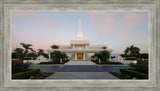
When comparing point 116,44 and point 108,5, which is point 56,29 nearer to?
point 116,44

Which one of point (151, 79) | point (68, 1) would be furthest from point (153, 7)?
point (68, 1)

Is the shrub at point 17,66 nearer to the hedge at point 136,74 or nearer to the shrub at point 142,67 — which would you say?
the hedge at point 136,74

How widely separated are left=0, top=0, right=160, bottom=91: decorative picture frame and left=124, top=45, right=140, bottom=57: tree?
2061cm

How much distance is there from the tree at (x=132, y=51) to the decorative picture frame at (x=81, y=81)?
20607mm

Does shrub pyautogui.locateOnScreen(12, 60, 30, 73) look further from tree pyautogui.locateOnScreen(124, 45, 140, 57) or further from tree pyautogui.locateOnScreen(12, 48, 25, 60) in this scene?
tree pyautogui.locateOnScreen(124, 45, 140, 57)

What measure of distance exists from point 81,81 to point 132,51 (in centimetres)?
2169

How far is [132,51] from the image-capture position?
77.1 feet

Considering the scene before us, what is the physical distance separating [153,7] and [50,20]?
18675mm

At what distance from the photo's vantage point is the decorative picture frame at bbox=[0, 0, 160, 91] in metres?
3.82

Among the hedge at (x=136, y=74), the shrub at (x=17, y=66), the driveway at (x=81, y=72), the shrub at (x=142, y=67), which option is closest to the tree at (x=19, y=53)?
the driveway at (x=81, y=72)

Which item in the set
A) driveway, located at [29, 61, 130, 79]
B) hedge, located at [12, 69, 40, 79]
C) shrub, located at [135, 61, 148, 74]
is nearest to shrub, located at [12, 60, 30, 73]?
hedge, located at [12, 69, 40, 79]

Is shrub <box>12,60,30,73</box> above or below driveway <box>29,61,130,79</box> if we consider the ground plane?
above

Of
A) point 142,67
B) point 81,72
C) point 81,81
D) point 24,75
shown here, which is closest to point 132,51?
point 81,72

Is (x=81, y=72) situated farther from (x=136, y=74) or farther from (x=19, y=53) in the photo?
(x=19, y=53)
